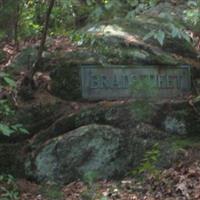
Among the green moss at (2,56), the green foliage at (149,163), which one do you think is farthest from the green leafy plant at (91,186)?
the green moss at (2,56)

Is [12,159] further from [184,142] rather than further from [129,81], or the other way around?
[184,142]

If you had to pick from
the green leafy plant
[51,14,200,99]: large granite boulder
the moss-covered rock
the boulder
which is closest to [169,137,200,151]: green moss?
the boulder

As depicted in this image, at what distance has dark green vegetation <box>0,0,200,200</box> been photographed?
19.7 ft

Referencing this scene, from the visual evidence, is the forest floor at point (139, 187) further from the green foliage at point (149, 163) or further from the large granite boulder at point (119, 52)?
the large granite boulder at point (119, 52)

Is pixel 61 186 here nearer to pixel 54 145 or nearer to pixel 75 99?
pixel 54 145

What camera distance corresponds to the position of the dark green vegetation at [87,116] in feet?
19.7

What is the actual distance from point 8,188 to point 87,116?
1.43 m

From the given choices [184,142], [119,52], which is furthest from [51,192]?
[119,52]

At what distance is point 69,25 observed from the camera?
10859 millimetres

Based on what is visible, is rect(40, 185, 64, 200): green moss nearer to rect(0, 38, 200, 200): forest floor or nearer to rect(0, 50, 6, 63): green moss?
rect(0, 38, 200, 200): forest floor

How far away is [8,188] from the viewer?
5.70 metres

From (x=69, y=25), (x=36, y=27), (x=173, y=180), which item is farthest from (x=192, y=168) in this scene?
(x=69, y=25)

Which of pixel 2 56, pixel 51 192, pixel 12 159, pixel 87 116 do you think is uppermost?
pixel 2 56

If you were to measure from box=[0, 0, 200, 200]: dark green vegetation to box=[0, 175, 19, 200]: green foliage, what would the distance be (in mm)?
12
